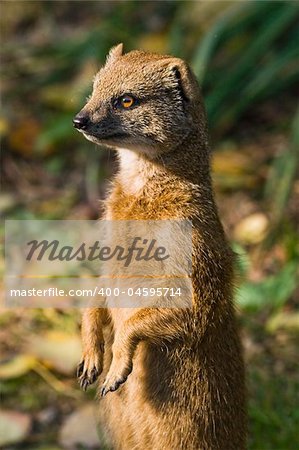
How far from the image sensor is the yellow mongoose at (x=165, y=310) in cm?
277

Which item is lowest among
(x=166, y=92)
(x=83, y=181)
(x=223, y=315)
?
(x=223, y=315)

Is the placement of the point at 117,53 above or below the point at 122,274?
above

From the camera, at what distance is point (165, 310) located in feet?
9.15

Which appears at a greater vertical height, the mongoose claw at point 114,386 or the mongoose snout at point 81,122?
the mongoose snout at point 81,122

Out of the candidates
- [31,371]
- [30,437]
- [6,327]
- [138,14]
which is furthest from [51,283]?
[138,14]

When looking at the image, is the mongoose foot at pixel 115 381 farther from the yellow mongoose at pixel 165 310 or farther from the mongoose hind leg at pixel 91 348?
the mongoose hind leg at pixel 91 348

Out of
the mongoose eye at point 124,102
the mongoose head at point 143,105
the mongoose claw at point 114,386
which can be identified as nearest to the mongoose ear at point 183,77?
the mongoose head at point 143,105

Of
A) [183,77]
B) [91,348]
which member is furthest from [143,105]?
[91,348]

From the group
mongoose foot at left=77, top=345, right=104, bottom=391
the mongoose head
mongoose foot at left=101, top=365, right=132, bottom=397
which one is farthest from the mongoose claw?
the mongoose head

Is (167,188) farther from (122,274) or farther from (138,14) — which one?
(138,14)

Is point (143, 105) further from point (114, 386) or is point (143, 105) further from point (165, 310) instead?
point (114, 386)

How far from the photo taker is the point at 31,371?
4.23 meters

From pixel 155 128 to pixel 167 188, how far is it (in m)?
0.20

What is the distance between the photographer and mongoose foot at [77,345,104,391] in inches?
113
